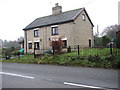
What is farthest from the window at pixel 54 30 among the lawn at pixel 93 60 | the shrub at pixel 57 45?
the lawn at pixel 93 60

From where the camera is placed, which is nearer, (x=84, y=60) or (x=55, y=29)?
(x=84, y=60)

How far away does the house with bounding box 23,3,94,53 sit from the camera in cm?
1905

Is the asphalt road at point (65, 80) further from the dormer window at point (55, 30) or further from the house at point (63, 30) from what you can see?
the dormer window at point (55, 30)

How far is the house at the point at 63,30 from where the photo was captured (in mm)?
19047

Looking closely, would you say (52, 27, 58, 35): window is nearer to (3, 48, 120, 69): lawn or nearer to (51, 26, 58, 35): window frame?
(51, 26, 58, 35): window frame

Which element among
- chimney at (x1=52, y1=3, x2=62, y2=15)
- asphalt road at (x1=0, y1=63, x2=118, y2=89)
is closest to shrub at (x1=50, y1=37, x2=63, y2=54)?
asphalt road at (x1=0, y1=63, x2=118, y2=89)

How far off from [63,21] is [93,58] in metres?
11.7

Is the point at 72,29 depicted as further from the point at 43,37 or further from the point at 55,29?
the point at 43,37

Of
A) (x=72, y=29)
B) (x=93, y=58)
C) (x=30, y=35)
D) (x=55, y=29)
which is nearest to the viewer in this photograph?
(x=93, y=58)

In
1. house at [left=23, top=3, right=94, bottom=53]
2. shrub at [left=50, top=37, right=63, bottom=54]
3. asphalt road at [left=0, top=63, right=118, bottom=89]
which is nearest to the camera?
asphalt road at [left=0, top=63, right=118, bottom=89]

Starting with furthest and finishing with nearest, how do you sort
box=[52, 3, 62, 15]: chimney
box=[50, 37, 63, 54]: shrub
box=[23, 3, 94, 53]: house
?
box=[52, 3, 62, 15]: chimney < box=[23, 3, 94, 53]: house < box=[50, 37, 63, 54]: shrub

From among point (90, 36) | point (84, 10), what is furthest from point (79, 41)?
point (84, 10)

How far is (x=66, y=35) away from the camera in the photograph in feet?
63.6

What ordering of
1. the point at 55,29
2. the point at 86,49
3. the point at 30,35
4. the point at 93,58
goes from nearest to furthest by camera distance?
the point at 93,58
the point at 86,49
the point at 55,29
the point at 30,35
